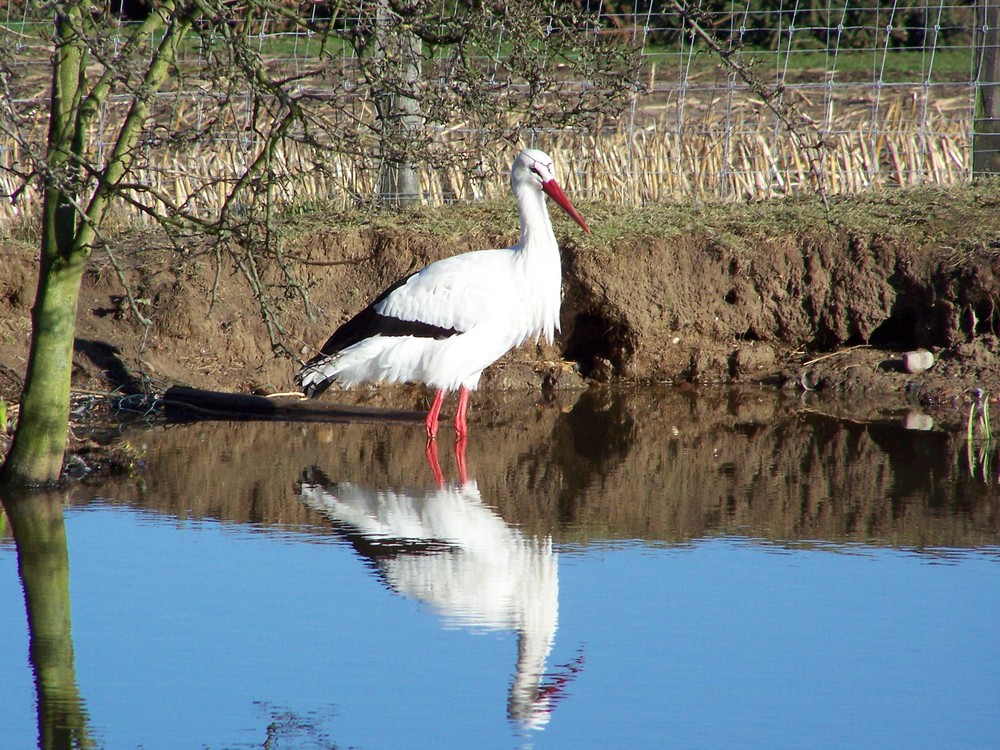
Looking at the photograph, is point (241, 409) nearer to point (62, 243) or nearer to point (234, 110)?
point (62, 243)

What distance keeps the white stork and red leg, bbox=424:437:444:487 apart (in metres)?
0.17

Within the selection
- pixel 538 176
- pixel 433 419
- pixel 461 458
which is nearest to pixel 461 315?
pixel 433 419

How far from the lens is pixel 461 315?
345 inches

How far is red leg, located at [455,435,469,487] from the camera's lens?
7758 mm

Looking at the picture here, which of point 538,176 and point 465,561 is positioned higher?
point 538,176

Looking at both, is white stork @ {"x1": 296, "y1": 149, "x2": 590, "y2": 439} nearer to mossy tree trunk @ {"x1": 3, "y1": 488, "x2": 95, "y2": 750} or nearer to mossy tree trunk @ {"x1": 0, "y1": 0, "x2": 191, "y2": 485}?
mossy tree trunk @ {"x1": 0, "y1": 0, "x2": 191, "y2": 485}

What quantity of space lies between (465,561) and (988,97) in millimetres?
8676

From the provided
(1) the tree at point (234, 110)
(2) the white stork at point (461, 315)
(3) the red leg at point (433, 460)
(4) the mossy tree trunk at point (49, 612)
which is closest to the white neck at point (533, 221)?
(2) the white stork at point (461, 315)

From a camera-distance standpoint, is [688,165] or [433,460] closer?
[433,460]

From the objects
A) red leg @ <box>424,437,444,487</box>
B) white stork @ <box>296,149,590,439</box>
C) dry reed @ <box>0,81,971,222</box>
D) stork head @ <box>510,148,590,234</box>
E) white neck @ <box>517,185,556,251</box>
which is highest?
dry reed @ <box>0,81,971,222</box>

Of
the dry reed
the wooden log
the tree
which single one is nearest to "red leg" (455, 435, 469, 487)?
the wooden log

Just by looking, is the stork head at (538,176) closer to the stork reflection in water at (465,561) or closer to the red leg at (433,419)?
the red leg at (433,419)

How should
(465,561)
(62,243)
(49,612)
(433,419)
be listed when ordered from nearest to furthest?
1. (49,612)
2. (465,561)
3. (62,243)
4. (433,419)

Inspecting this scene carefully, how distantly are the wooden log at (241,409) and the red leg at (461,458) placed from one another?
2.58ft
